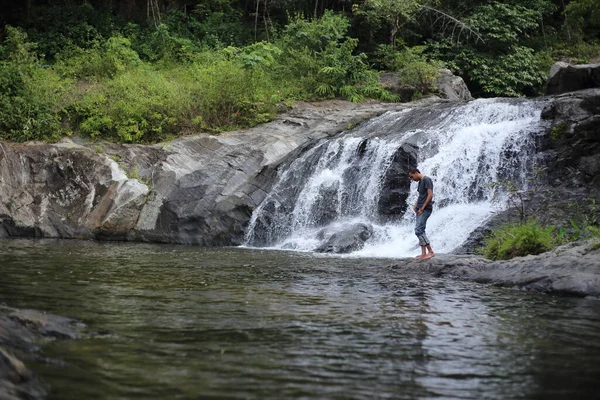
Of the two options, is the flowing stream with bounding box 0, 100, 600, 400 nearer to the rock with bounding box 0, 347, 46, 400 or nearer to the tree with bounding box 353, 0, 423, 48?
the rock with bounding box 0, 347, 46, 400

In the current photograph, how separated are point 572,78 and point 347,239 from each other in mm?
9974

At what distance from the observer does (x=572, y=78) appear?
21781mm

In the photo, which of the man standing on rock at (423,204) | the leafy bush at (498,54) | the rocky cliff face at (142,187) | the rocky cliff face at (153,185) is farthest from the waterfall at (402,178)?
the leafy bush at (498,54)

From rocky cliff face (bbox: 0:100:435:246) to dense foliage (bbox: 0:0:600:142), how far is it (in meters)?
1.57

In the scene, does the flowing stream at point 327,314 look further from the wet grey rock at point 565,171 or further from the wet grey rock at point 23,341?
the wet grey rock at point 565,171

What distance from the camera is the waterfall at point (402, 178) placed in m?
18.2

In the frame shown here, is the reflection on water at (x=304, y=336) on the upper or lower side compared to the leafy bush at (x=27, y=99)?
lower

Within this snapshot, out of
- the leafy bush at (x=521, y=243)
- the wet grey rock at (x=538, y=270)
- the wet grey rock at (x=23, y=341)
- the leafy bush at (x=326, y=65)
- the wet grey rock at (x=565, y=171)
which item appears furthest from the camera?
the leafy bush at (x=326, y=65)

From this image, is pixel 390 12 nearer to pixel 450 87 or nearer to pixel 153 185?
pixel 450 87

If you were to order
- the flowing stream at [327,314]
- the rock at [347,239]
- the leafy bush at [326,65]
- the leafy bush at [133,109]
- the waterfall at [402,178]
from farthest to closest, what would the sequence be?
the leafy bush at [326,65] → the leafy bush at [133,109] → the waterfall at [402,178] → the rock at [347,239] → the flowing stream at [327,314]

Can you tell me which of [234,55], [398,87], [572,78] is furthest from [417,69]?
[234,55]

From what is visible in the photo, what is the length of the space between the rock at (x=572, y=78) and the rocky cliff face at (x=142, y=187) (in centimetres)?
758

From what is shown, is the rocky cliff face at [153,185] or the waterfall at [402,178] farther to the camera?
the rocky cliff face at [153,185]

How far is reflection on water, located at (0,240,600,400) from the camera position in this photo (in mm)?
5480
